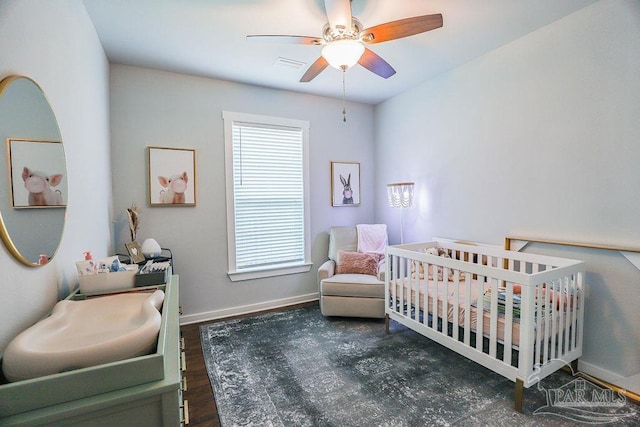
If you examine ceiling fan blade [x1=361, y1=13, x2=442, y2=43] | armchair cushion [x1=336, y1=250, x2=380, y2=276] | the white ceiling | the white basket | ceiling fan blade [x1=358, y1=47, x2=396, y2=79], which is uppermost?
the white ceiling

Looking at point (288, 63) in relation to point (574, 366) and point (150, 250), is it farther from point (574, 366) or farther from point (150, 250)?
point (574, 366)

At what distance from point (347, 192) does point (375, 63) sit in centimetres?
201

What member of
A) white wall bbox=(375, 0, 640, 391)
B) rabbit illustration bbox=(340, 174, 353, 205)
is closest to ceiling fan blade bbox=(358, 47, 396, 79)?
white wall bbox=(375, 0, 640, 391)

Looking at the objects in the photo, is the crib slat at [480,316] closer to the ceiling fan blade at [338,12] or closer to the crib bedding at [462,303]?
the crib bedding at [462,303]

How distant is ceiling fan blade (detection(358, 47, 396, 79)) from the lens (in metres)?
1.96

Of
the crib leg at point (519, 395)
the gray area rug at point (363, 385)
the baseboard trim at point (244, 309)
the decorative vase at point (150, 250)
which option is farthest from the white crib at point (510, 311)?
the decorative vase at point (150, 250)

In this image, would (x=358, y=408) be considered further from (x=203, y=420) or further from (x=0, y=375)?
(x=0, y=375)

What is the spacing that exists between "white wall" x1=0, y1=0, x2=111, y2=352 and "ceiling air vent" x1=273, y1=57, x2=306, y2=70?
4.63 feet

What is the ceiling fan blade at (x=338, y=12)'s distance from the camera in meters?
1.56

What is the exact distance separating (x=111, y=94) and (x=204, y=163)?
0.99 meters

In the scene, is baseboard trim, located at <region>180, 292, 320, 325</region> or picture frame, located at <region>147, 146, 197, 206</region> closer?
picture frame, located at <region>147, 146, 197, 206</region>

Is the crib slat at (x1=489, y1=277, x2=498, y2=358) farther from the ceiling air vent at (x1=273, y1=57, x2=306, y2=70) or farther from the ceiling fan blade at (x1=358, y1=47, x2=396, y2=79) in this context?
the ceiling air vent at (x1=273, y1=57, x2=306, y2=70)

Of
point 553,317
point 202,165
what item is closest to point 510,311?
point 553,317

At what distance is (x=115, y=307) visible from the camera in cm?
128
